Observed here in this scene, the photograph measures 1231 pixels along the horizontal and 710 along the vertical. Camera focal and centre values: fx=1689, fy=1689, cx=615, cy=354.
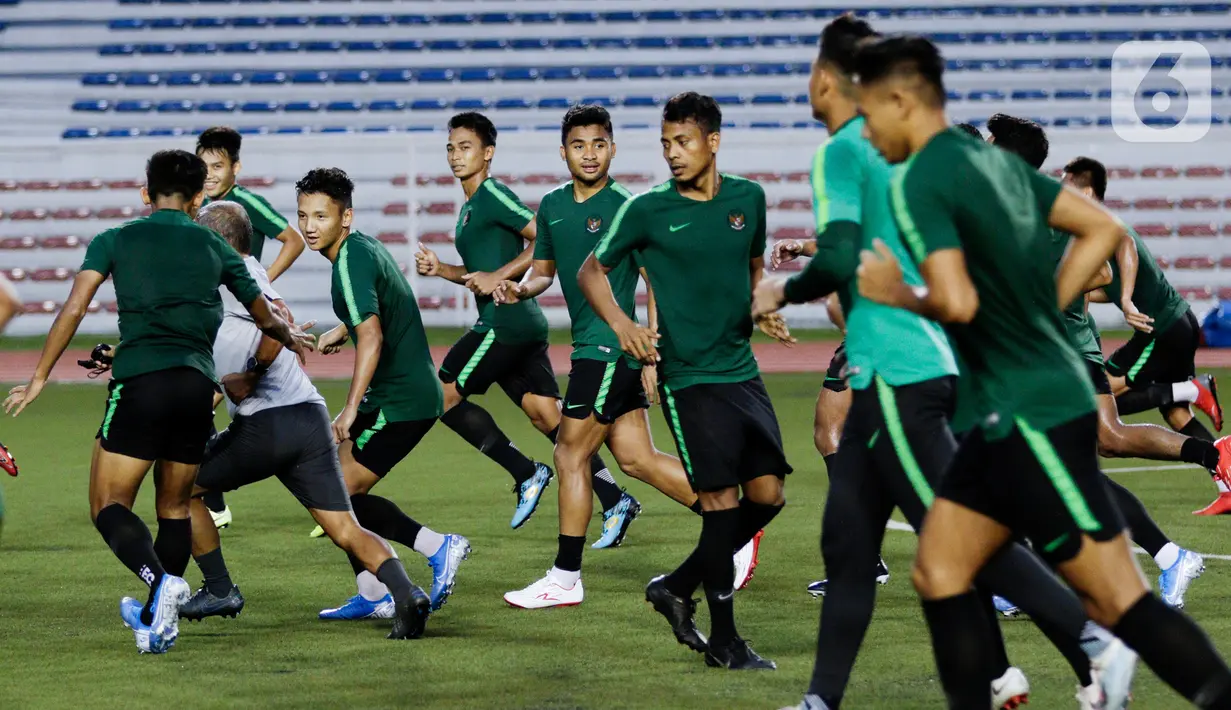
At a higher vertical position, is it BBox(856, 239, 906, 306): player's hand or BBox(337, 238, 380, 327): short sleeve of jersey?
BBox(856, 239, 906, 306): player's hand

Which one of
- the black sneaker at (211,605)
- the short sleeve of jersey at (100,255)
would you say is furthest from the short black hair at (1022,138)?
the black sneaker at (211,605)

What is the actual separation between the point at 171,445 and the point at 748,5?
2213 centimetres

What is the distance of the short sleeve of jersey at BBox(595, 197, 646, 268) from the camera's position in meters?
5.30

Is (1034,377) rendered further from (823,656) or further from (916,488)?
(823,656)

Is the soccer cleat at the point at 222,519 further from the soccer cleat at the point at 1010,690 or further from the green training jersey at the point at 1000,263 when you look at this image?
the green training jersey at the point at 1000,263

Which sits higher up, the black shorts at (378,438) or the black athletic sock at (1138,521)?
the black shorts at (378,438)

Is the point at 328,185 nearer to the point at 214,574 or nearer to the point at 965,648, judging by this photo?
the point at 214,574

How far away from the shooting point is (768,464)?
17.3 feet

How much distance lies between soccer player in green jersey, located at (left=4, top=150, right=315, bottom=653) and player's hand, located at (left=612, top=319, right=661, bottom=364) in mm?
1380

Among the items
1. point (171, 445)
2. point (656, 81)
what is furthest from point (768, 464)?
point (656, 81)

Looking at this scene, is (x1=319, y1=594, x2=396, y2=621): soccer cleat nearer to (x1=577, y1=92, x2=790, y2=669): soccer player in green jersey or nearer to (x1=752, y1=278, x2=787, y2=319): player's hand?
(x1=577, y1=92, x2=790, y2=669): soccer player in green jersey

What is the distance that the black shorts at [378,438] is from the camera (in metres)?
6.45

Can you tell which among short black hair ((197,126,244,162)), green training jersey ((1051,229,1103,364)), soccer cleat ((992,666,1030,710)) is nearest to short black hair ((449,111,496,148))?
short black hair ((197,126,244,162))

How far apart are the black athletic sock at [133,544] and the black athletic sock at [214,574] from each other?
0.56 m
